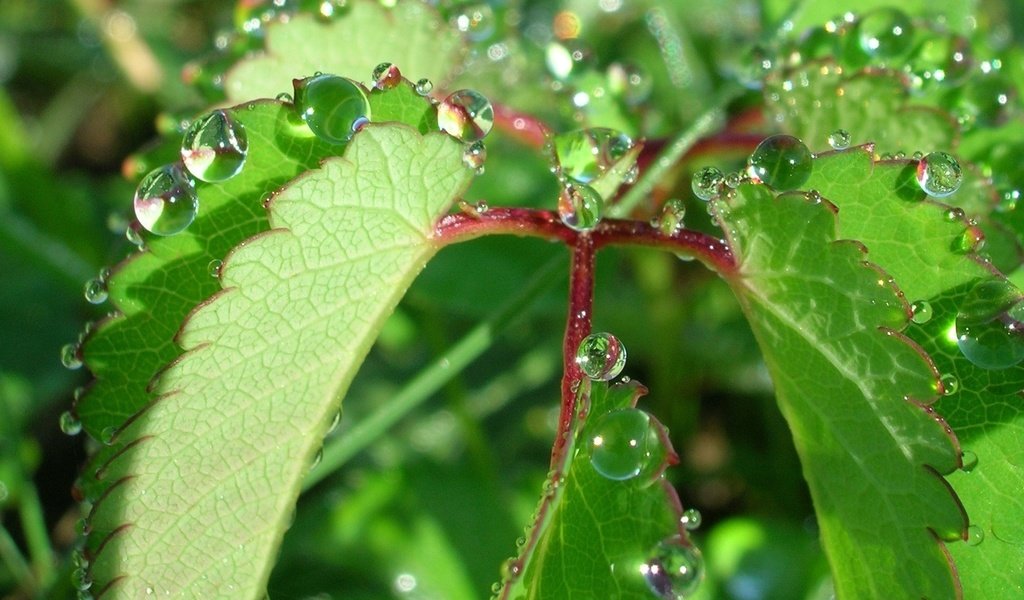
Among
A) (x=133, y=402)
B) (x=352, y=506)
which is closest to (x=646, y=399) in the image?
(x=352, y=506)

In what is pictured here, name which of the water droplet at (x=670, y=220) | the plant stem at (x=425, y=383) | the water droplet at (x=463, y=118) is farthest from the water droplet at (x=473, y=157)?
the plant stem at (x=425, y=383)

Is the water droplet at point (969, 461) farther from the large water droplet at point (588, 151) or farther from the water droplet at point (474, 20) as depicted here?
the water droplet at point (474, 20)

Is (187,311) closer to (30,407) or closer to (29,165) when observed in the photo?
(30,407)

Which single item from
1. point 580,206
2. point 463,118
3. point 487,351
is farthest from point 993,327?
point 487,351

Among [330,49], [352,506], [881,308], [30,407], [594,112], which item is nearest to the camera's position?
[881,308]

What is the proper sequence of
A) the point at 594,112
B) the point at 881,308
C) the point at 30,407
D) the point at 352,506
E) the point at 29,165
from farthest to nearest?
the point at 29,165 → the point at 30,407 → the point at 352,506 → the point at 594,112 → the point at 881,308

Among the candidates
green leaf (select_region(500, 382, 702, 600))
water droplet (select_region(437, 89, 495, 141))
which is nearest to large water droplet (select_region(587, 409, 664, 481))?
green leaf (select_region(500, 382, 702, 600))

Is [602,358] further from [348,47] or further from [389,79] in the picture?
[348,47]
